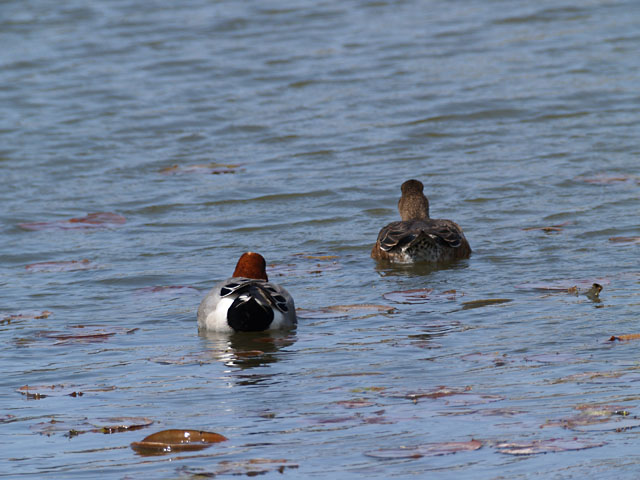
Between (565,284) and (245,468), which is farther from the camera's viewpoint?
(565,284)

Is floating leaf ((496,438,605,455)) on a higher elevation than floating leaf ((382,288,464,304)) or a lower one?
higher

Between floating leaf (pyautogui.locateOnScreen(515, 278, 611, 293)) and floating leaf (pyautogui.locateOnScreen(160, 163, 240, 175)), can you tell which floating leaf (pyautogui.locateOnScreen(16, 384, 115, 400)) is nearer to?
floating leaf (pyautogui.locateOnScreen(515, 278, 611, 293))

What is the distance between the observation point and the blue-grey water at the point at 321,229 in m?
6.16

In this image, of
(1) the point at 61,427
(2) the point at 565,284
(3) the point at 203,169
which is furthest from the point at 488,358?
(3) the point at 203,169

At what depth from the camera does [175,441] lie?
598 centimetres

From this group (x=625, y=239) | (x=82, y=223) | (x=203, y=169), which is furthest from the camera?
(x=203, y=169)

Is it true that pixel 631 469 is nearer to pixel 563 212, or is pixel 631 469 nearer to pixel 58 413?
pixel 58 413

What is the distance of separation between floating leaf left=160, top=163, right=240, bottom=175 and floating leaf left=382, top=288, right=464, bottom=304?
639 centimetres

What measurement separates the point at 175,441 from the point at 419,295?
14.2 feet

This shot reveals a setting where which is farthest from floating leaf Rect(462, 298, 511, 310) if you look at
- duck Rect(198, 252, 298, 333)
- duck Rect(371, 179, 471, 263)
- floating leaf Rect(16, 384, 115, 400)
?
floating leaf Rect(16, 384, 115, 400)

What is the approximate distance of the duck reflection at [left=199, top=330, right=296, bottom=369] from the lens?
8078 mm

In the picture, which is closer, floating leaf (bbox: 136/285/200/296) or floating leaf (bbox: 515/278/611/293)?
floating leaf (bbox: 515/278/611/293)

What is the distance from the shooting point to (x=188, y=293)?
10430 mm

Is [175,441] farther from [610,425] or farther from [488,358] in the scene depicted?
[488,358]
